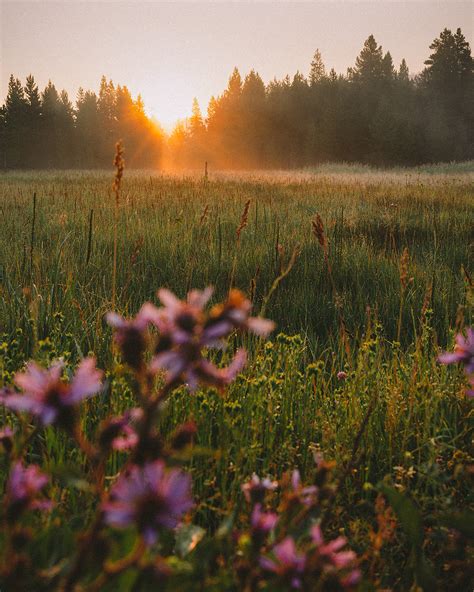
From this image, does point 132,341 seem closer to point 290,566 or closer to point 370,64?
point 290,566

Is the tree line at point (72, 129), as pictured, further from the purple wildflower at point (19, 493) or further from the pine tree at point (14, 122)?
the purple wildflower at point (19, 493)

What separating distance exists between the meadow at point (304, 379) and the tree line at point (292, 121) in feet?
147

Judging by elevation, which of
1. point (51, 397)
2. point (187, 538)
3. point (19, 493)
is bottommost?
point (187, 538)

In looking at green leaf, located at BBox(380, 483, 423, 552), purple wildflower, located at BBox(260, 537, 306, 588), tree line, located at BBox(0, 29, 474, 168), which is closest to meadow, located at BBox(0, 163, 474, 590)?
green leaf, located at BBox(380, 483, 423, 552)

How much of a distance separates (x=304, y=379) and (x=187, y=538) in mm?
1433

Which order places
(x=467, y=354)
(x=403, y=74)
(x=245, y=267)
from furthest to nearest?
1. (x=403, y=74)
2. (x=245, y=267)
3. (x=467, y=354)

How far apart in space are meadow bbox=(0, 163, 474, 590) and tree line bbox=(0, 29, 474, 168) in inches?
1767

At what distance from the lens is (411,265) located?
3932 millimetres

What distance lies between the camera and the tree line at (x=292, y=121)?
151ft

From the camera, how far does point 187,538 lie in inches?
32.9

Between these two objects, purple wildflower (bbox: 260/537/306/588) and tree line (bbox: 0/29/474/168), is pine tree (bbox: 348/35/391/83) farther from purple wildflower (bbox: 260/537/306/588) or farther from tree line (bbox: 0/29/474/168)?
purple wildflower (bbox: 260/537/306/588)

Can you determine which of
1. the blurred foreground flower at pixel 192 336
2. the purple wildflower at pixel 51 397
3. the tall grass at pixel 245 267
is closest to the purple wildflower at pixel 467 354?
the blurred foreground flower at pixel 192 336

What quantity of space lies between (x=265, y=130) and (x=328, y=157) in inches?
328

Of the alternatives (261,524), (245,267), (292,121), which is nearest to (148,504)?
(261,524)
